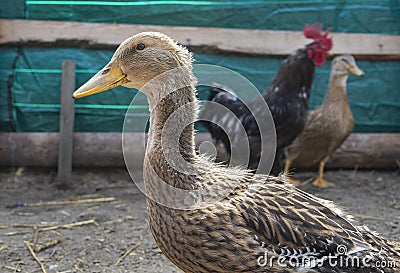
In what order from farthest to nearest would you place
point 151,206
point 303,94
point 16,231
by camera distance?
point 303,94 < point 16,231 < point 151,206

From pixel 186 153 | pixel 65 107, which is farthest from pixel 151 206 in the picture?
pixel 65 107

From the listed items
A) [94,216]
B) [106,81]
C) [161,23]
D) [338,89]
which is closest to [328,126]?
[338,89]

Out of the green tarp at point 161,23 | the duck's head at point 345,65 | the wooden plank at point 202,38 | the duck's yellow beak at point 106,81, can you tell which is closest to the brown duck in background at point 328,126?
the duck's head at point 345,65

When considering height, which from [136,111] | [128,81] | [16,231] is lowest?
[16,231]

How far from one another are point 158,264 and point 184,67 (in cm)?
150

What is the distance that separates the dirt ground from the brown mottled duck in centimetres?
115

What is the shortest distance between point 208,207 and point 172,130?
0.41 metres

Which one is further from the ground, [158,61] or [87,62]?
[158,61]

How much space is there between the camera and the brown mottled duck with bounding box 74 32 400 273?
2094mm

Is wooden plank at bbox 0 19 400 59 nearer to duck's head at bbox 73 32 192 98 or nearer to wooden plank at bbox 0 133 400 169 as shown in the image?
wooden plank at bbox 0 133 400 169

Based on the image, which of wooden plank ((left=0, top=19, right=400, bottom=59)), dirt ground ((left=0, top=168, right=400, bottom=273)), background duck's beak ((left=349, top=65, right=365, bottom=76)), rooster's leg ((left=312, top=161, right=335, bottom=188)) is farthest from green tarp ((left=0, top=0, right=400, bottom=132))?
rooster's leg ((left=312, top=161, right=335, bottom=188))

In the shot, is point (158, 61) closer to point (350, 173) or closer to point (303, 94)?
point (303, 94)

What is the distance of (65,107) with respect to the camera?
5008 mm

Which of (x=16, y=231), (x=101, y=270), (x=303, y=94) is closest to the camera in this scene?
(x=101, y=270)
